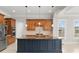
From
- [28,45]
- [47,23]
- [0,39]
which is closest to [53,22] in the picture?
[47,23]

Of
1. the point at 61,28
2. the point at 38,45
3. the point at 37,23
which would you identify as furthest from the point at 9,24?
the point at 61,28

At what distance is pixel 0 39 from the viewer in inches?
271

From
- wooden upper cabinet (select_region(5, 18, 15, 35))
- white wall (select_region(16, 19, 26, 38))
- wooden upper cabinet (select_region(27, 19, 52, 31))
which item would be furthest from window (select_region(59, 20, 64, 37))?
wooden upper cabinet (select_region(5, 18, 15, 35))

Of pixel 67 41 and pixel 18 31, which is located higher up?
pixel 18 31

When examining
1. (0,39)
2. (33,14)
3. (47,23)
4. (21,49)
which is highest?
(33,14)

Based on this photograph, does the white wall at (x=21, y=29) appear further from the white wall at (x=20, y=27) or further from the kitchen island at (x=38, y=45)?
the kitchen island at (x=38, y=45)

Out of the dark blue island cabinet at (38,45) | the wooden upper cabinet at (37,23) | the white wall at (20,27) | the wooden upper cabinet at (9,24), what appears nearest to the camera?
the dark blue island cabinet at (38,45)

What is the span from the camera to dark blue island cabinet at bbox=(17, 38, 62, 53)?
6859 mm

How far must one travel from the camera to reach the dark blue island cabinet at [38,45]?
6.86 meters

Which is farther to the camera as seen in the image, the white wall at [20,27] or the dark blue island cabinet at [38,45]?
the white wall at [20,27]

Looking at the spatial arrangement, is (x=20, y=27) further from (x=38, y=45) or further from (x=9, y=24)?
(x=38, y=45)

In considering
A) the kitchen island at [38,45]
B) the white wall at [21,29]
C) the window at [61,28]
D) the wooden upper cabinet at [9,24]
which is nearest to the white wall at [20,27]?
the white wall at [21,29]
